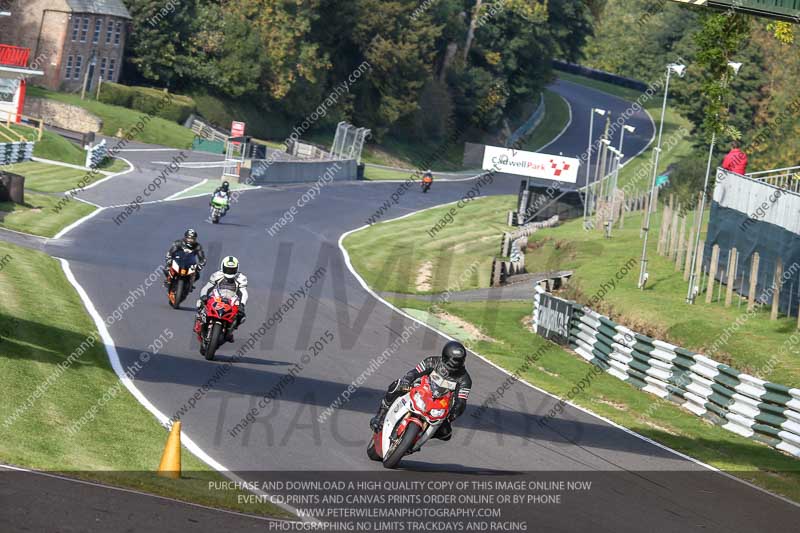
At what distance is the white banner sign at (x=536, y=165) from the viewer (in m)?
57.8

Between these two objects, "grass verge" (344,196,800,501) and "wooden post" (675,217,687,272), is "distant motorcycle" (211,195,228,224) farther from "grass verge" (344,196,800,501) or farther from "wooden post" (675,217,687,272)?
"wooden post" (675,217,687,272)

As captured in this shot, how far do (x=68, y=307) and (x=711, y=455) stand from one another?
1227 cm

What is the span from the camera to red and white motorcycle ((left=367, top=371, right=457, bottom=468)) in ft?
43.2

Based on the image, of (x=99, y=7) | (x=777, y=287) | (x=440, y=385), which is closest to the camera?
(x=440, y=385)

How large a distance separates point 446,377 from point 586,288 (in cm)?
2224

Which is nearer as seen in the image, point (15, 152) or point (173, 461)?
point (173, 461)

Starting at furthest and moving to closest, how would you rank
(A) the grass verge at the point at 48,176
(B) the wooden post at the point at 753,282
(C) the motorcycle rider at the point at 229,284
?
1. (A) the grass verge at the point at 48,176
2. (B) the wooden post at the point at 753,282
3. (C) the motorcycle rider at the point at 229,284

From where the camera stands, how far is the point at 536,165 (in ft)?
191

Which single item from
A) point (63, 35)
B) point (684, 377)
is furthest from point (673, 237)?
A: point (63, 35)

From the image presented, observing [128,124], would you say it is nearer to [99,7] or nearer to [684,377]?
[99,7]

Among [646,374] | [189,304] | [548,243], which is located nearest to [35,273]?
[189,304]

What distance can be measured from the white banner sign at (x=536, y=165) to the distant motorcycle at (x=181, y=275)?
34999mm

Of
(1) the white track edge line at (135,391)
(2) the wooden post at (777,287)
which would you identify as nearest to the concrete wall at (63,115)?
(1) the white track edge line at (135,391)

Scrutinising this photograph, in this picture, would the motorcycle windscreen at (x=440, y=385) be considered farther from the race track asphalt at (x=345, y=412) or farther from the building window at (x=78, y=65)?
the building window at (x=78, y=65)
